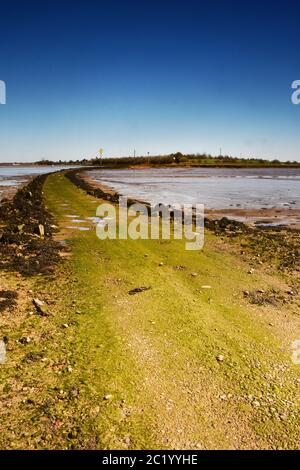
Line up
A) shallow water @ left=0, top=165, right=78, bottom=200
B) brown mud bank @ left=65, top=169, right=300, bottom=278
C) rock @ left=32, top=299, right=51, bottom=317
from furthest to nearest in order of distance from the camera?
shallow water @ left=0, top=165, right=78, bottom=200 → brown mud bank @ left=65, top=169, right=300, bottom=278 → rock @ left=32, top=299, right=51, bottom=317

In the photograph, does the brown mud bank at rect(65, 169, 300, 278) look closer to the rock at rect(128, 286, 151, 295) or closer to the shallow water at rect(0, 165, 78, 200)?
the rock at rect(128, 286, 151, 295)

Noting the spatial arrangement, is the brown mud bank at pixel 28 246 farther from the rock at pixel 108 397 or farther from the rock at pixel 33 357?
the rock at pixel 108 397

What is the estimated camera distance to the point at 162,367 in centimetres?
458

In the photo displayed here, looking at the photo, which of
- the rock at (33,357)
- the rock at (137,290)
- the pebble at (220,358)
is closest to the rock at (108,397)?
the rock at (33,357)

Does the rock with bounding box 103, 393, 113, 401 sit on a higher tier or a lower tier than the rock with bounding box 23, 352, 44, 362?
lower

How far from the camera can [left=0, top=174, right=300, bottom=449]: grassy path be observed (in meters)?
3.56

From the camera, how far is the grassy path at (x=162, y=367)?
3.56m

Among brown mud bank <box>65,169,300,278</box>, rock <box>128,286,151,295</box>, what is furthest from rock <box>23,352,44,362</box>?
brown mud bank <box>65,169,300,278</box>

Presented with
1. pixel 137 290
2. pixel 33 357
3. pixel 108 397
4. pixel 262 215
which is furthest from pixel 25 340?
pixel 262 215

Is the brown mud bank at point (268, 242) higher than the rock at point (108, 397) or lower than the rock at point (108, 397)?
higher

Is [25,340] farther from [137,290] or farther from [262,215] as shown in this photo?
[262,215]

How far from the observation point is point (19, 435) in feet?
11.3

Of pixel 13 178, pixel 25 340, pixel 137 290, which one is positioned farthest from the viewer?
pixel 13 178
